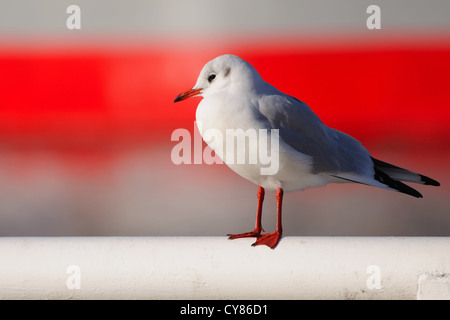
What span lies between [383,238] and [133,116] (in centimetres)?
314

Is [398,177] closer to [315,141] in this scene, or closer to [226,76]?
[315,141]

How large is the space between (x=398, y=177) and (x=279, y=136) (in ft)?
0.89

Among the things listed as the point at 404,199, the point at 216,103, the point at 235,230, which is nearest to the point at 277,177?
the point at 216,103

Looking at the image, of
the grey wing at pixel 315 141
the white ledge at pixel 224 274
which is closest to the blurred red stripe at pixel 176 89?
the grey wing at pixel 315 141

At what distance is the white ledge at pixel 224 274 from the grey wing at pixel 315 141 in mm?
215

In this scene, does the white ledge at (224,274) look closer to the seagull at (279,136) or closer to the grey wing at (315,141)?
the seagull at (279,136)

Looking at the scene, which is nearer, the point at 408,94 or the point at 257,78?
the point at 257,78

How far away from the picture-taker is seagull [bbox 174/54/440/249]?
104cm

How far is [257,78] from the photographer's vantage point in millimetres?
1098

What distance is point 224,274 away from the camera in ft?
3.09

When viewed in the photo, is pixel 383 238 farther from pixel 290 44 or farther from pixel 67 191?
pixel 290 44

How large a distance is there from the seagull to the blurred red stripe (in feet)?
8.99

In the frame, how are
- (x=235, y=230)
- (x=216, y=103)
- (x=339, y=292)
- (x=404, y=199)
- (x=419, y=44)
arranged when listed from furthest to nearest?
(x=419, y=44) → (x=404, y=199) → (x=235, y=230) → (x=216, y=103) → (x=339, y=292)

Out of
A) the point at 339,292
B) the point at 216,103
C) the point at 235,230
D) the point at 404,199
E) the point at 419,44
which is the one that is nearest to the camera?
the point at 339,292
